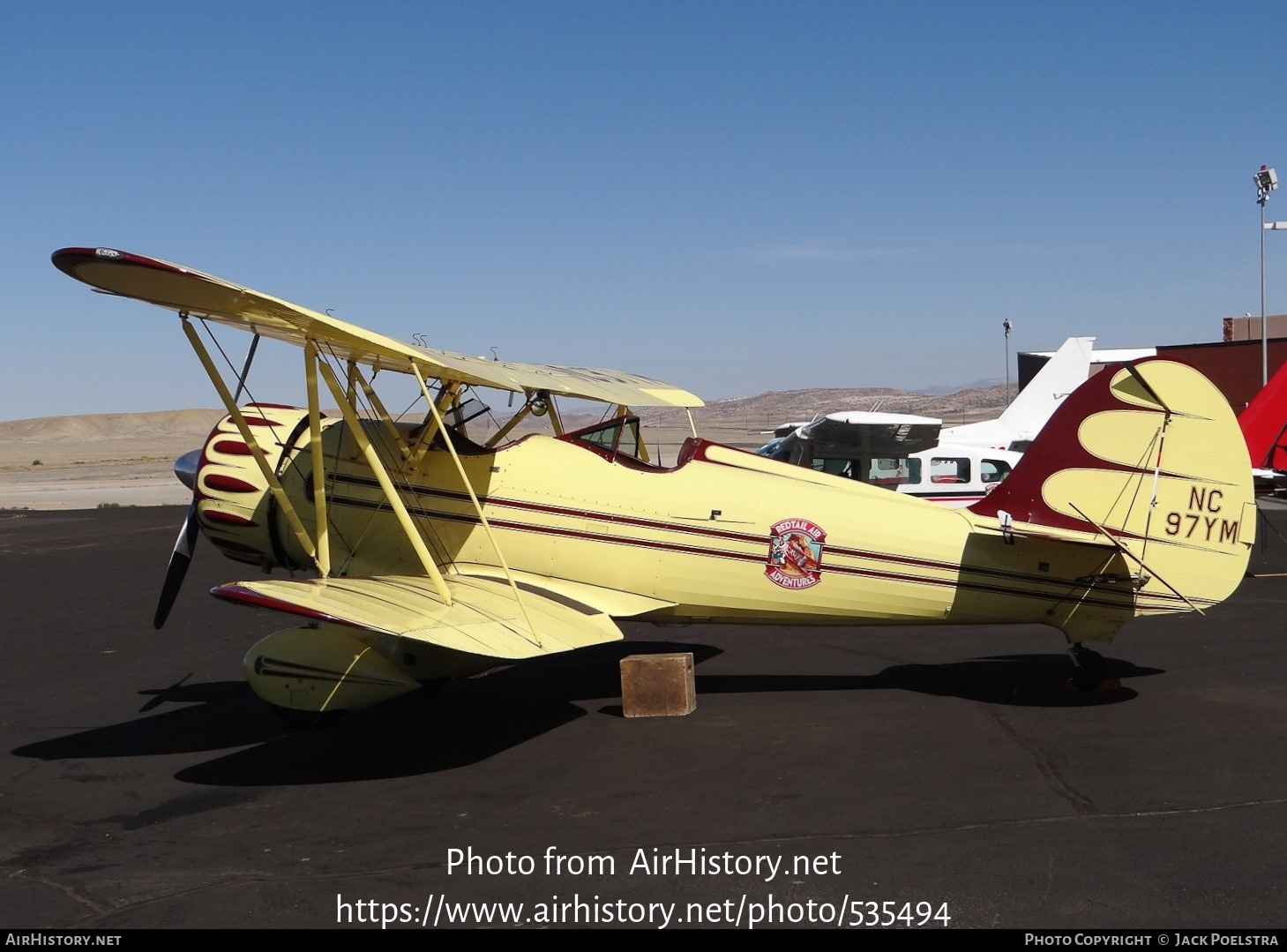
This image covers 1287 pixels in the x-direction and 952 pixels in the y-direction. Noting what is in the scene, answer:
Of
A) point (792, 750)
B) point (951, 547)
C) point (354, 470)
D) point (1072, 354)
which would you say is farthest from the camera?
point (1072, 354)

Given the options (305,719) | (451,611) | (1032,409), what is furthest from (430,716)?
(1032,409)

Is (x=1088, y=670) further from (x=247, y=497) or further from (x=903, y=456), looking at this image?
(x=903, y=456)

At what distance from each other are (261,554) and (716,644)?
471 cm

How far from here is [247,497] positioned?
29.2 feet

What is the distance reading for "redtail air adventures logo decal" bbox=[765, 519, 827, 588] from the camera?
8.11m

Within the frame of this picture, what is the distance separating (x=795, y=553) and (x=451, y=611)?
2.67 meters

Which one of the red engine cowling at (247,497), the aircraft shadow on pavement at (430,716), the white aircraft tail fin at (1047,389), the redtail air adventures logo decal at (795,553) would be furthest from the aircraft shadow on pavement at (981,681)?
the white aircraft tail fin at (1047,389)

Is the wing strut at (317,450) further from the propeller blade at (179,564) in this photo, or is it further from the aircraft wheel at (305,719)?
the propeller blade at (179,564)

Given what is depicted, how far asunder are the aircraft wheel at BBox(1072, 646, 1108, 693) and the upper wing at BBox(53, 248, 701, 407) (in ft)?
12.9

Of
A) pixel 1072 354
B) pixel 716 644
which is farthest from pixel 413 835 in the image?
pixel 1072 354

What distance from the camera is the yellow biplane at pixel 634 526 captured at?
756 centimetres
